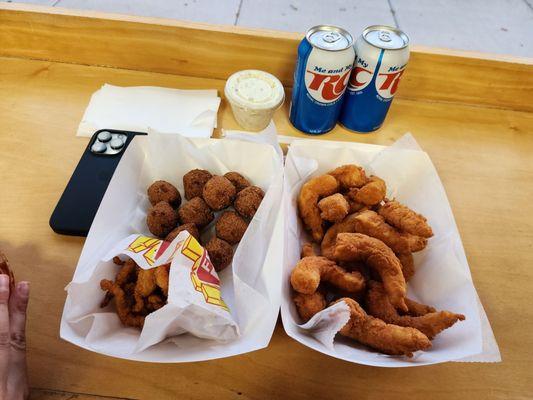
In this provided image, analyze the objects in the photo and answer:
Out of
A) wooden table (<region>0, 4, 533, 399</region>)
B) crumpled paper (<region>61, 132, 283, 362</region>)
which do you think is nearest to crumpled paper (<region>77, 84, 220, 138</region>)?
wooden table (<region>0, 4, 533, 399</region>)

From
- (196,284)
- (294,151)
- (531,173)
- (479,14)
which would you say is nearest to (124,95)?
(294,151)

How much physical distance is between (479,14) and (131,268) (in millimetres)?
1636

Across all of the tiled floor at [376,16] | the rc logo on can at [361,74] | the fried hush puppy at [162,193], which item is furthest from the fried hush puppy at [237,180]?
the tiled floor at [376,16]

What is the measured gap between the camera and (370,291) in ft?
2.06

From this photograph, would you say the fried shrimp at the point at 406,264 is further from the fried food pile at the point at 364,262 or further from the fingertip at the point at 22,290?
the fingertip at the point at 22,290

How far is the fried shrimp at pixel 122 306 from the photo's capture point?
0.58m

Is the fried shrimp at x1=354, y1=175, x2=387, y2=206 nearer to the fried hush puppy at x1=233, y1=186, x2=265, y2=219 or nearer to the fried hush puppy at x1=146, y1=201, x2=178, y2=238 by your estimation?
the fried hush puppy at x1=233, y1=186, x2=265, y2=219

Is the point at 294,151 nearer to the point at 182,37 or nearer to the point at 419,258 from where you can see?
the point at 419,258

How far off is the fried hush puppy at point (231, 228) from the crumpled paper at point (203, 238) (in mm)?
53

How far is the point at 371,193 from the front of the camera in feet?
2.33

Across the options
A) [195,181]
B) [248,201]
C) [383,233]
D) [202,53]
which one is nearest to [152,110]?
[202,53]

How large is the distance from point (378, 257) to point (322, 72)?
0.39 metres

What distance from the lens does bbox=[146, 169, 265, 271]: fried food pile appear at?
689mm

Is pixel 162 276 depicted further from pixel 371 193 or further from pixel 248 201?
pixel 371 193
